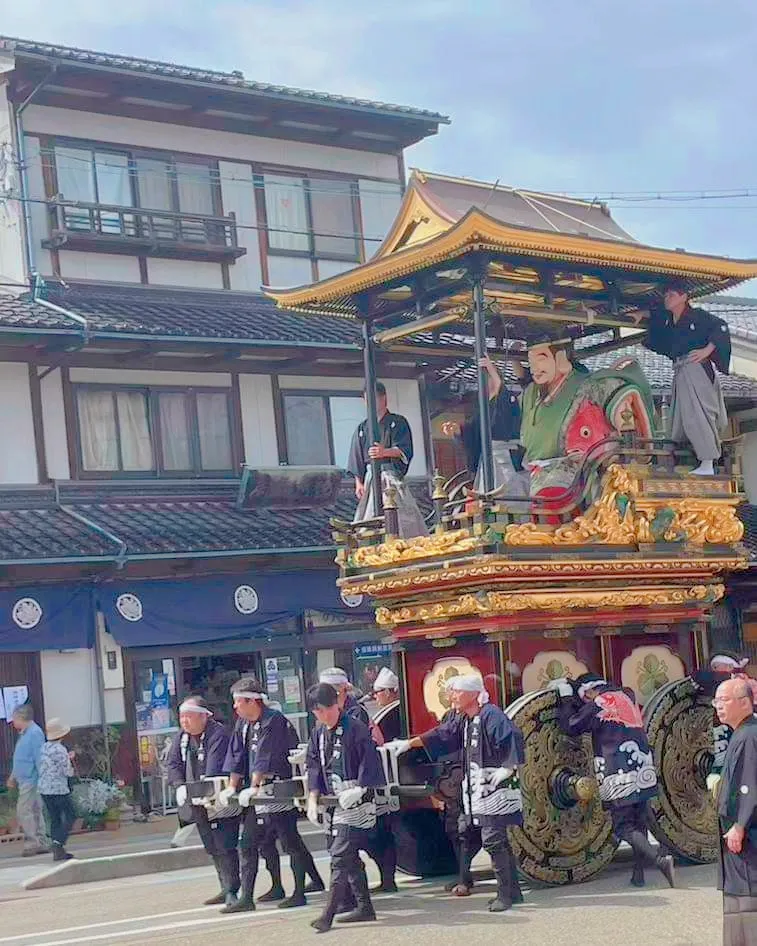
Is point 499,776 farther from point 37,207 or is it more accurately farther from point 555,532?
point 37,207

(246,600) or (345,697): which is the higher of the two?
(246,600)

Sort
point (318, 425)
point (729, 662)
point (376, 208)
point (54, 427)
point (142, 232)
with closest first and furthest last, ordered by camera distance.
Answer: point (729, 662), point (54, 427), point (142, 232), point (318, 425), point (376, 208)

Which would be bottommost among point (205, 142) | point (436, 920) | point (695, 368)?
point (436, 920)

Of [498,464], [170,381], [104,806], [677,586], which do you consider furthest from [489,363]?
[170,381]

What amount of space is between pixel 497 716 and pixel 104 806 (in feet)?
35.7

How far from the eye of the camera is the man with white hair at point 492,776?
10422 millimetres

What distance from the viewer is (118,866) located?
16.0m

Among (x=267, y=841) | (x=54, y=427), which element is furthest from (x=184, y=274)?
(x=267, y=841)

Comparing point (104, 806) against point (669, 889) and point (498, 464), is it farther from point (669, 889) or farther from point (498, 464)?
point (669, 889)

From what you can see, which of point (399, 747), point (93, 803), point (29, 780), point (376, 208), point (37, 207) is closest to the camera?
point (399, 747)

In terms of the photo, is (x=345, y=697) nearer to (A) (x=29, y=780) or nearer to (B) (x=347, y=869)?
(B) (x=347, y=869)

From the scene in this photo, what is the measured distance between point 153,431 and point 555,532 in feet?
40.8

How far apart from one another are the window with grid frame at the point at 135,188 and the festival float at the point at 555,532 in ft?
35.1

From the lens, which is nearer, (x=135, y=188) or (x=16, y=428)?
(x=16, y=428)
